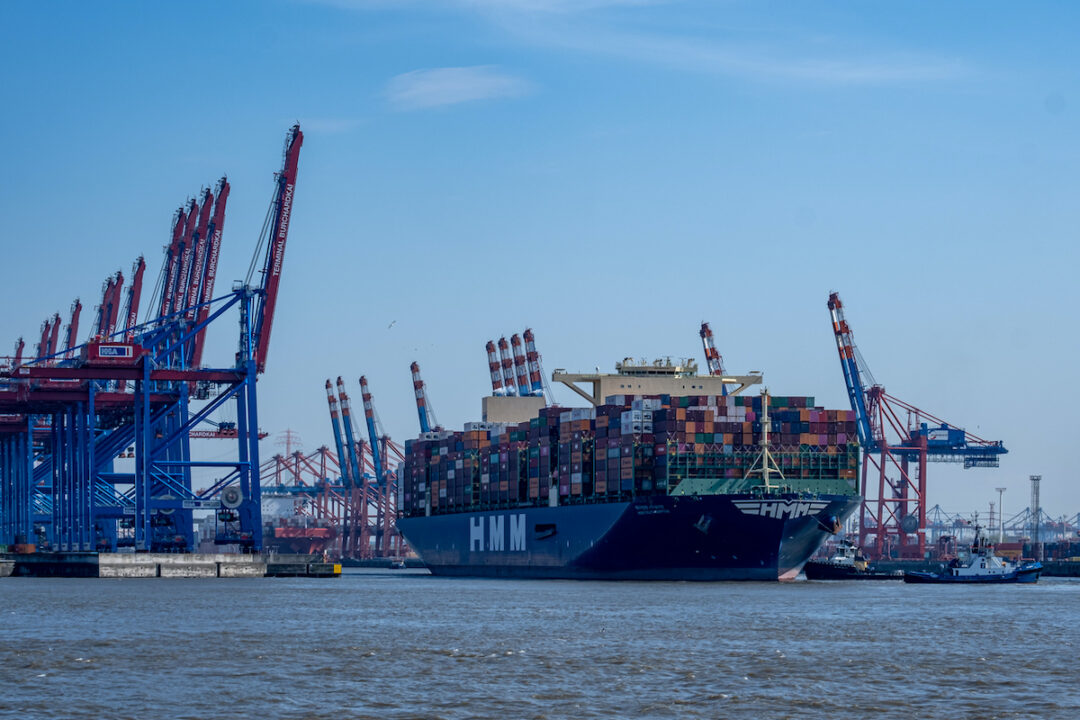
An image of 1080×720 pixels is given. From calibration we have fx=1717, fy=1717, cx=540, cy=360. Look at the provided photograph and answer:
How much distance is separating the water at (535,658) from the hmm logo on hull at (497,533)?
31215 millimetres

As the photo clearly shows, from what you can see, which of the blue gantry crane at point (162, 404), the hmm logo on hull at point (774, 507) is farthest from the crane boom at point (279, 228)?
the hmm logo on hull at point (774, 507)

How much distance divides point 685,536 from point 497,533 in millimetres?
21539

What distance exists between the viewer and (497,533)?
10162cm

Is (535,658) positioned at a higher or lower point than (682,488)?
lower

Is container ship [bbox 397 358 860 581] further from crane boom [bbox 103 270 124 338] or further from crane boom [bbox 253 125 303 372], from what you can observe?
crane boom [bbox 103 270 124 338]

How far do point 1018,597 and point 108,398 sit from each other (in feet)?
181

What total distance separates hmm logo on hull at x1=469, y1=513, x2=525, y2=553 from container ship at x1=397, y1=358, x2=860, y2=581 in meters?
0.20

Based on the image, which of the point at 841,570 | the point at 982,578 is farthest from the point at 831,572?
the point at 982,578

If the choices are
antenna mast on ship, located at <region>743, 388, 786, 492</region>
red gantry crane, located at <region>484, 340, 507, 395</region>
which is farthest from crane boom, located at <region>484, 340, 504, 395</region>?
antenna mast on ship, located at <region>743, 388, 786, 492</region>

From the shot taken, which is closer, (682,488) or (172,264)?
(682,488)

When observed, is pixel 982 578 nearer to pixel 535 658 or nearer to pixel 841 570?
pixel 841 570

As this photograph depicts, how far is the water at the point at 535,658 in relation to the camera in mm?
32062

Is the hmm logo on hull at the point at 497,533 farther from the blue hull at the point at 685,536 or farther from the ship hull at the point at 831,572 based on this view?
the ship hull at the point at 831,572

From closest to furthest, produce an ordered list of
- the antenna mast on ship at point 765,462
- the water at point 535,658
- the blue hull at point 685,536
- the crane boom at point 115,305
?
the water at point 535,658
the blue hull at point 685,536
the antenna mast on ship at point 765,462
the crane boom at point 115,305
